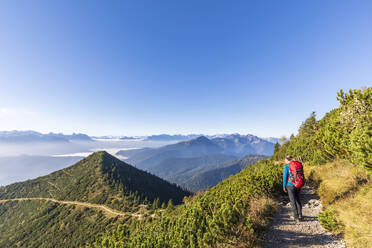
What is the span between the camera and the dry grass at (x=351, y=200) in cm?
537

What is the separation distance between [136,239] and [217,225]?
5358 millimetres

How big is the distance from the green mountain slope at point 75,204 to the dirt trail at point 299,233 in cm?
9443

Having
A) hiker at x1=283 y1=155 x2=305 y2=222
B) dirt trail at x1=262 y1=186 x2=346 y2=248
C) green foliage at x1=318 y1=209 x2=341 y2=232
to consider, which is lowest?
dirt trail at x1=262 y1=186 x2=346 y2=248

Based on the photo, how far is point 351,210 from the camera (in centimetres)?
665

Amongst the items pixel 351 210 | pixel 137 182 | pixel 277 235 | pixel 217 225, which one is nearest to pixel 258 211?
pixel 277 235

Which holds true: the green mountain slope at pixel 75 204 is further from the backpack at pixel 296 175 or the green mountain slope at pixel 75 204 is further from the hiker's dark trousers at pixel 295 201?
the backpack at pixel 296 175

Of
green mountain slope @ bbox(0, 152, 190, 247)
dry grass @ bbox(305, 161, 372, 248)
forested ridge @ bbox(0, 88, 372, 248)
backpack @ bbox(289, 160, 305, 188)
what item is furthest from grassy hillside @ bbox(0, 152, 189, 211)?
backpack @ bbox(289, 160, 305, 188)

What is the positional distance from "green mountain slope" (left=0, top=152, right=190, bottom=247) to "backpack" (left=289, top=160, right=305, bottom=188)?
9586 centimetres

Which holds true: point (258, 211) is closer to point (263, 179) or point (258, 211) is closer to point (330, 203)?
point (263, 179)

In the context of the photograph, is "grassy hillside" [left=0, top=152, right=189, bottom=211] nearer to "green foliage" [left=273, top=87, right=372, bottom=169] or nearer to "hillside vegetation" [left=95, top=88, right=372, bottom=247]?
"hillside vegetation" [left=95, top=88, right=372, bottom=247]

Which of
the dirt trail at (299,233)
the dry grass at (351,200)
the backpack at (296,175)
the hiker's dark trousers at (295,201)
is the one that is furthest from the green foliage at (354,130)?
the dirt trail at (299,233)

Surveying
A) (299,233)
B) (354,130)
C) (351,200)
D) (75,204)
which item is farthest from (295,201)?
(75,204)

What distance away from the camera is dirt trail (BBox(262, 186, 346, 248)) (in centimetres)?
572

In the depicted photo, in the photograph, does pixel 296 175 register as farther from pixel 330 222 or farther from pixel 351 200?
pixel 351 200
